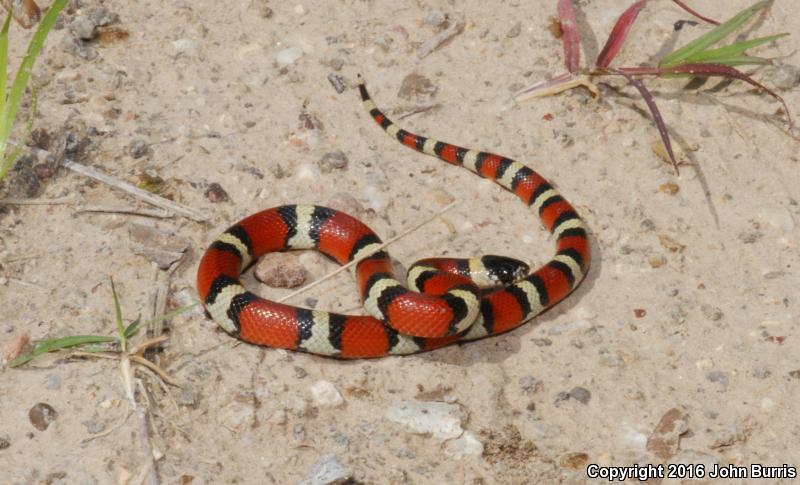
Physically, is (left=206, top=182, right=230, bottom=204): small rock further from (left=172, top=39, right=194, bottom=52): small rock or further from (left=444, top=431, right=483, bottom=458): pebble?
(left=444, top=431, right=483, bottom=458): pebble

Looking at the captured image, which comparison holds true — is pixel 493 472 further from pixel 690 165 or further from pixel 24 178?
pixel 24 178

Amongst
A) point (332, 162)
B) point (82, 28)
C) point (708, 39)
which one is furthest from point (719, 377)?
point (82, 28)

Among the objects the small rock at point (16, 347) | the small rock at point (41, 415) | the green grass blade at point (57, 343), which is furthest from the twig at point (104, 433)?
the small rock at point (16, 347)

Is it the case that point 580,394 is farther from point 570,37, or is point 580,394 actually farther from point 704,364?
point 570,37

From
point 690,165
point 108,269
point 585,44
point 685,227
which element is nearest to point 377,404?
point 108,269

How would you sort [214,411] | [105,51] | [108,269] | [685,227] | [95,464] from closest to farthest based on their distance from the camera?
[95,464], [214,411], [108,269], [685,227], [105,51]

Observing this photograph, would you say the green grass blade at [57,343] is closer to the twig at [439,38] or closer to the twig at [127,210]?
the twig at [127,210]

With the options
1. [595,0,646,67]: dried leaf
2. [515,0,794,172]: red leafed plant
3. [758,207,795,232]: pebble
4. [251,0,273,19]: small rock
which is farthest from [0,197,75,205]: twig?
[758,207,795,232]: pebble
